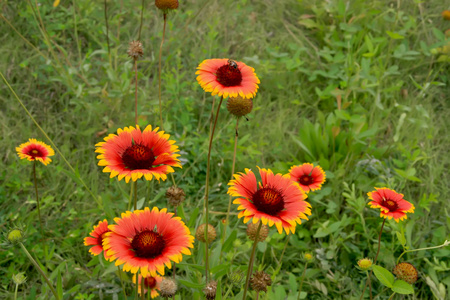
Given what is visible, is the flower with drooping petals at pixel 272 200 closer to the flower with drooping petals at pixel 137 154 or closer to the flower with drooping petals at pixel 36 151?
the flower with drooping petals at pixel 137 154

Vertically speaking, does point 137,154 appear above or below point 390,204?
above

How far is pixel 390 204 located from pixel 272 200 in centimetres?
72

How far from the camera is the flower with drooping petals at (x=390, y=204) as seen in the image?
1623 millimetres

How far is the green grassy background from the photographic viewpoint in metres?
2.15

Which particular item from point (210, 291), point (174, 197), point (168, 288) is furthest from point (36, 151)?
point (210, 291)

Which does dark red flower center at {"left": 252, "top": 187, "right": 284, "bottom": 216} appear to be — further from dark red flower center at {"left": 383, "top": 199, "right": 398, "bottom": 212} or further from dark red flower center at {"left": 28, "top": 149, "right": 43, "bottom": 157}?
dark red flower center at {"left": 28, "top": 149, "right": 43, "bottom": 157}

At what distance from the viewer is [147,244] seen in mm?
1146

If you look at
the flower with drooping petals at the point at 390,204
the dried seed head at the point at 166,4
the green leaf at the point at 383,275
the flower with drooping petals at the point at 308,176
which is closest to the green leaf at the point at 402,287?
the green leaf at the point at 383,275

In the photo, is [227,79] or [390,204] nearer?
[227,79]

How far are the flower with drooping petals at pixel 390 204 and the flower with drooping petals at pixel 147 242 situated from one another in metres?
0.88

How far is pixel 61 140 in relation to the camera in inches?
111

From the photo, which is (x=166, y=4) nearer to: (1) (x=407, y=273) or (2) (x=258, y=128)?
(2) (x=258, y=128)

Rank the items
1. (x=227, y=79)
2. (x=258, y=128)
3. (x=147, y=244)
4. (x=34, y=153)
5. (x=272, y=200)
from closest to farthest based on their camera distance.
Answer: (x=147, y=244)
(x=272, y=200)
(x=227, y=79)
(x=34, y=153)
(x=258, y=128)

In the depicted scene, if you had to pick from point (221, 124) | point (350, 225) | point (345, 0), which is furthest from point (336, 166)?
point (345, 0)
